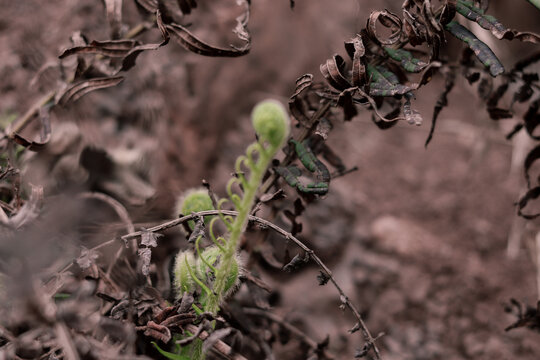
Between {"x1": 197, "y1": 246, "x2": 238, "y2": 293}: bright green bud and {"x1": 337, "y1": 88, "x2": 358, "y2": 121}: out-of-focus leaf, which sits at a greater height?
{"x1": 337, "y1": 88, "x2": 358, "y2": 121}: out-of-focus leaf

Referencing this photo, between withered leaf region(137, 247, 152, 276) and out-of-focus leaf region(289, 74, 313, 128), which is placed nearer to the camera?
withered leaf region(137, 247, 152, 276)

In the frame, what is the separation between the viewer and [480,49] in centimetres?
100

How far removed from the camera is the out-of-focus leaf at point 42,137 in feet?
3.77

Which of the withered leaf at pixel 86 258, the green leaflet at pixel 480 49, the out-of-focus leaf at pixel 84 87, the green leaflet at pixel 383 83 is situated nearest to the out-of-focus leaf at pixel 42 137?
the out-of-focus leaf at pixel 84 87

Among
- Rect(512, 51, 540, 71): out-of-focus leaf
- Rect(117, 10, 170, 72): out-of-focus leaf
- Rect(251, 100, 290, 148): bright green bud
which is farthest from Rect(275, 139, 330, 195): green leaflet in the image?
Rect(512, 51, 540, 71): out-of-focus leaf

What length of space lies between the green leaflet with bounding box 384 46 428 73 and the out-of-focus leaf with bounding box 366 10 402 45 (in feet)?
0.09

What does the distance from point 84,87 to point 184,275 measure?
1.74 ft

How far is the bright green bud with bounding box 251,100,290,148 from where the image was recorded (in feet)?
2.70

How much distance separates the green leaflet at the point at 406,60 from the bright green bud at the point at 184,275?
0.59m

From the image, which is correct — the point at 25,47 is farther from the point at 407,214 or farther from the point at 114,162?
the point at 407,214

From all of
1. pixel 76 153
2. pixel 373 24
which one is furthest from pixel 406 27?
pixel 76 153

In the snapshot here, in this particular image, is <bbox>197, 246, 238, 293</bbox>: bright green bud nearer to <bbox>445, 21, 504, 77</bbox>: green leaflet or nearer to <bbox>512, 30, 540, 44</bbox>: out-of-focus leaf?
<bbox>445, 21, 504, 77</bbox>: green leaflet

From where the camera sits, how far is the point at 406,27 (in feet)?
3.42

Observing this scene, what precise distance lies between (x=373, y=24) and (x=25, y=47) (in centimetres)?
142
